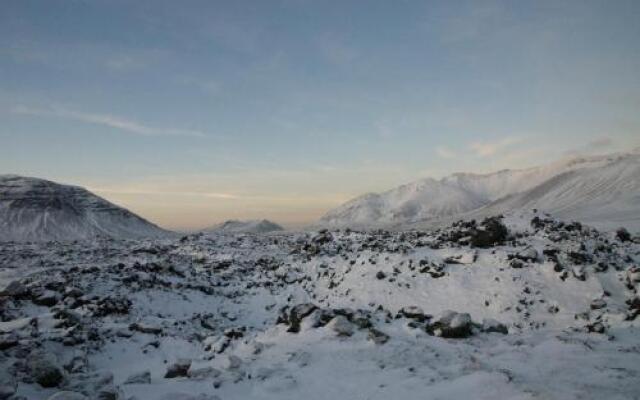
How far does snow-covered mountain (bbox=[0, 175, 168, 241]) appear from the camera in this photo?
330ft

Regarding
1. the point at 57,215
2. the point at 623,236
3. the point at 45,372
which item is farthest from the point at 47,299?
the point at 57,215

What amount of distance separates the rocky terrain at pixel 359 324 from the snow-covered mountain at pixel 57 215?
76286 mm

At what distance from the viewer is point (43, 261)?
40.4 meters

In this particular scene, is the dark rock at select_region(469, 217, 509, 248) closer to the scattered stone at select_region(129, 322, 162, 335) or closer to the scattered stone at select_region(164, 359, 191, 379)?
the scattered stone at select_region(129, 322, 162, 335)

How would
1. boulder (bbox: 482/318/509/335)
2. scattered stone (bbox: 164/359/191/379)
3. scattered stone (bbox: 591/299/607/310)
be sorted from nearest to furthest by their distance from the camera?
scattered stone (bbox: 164/359/191/379)
boulder (bbox: 482/318/509/335)
scattered stone (bbox: 591/299/607/310)

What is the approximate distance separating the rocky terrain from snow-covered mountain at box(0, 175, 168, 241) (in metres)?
76.3

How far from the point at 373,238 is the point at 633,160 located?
395 feet

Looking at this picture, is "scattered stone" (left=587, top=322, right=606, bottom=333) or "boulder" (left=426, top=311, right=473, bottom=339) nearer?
"boulder" (left=426, top=311, right=473, bottom=339)

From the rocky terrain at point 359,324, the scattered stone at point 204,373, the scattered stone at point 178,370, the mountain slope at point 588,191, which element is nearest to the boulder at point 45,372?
the rocky terrain at point 359,324

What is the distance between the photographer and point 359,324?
13633 mm

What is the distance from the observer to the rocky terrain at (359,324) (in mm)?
9547

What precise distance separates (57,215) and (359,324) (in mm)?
116905

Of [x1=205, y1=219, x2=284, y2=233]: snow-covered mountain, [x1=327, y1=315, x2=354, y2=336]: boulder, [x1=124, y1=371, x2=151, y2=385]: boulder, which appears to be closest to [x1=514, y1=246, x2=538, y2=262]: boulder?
[x1=327, y1=315, x2=354, y2=336]: boulder

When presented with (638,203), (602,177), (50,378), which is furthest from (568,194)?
(50,378)
